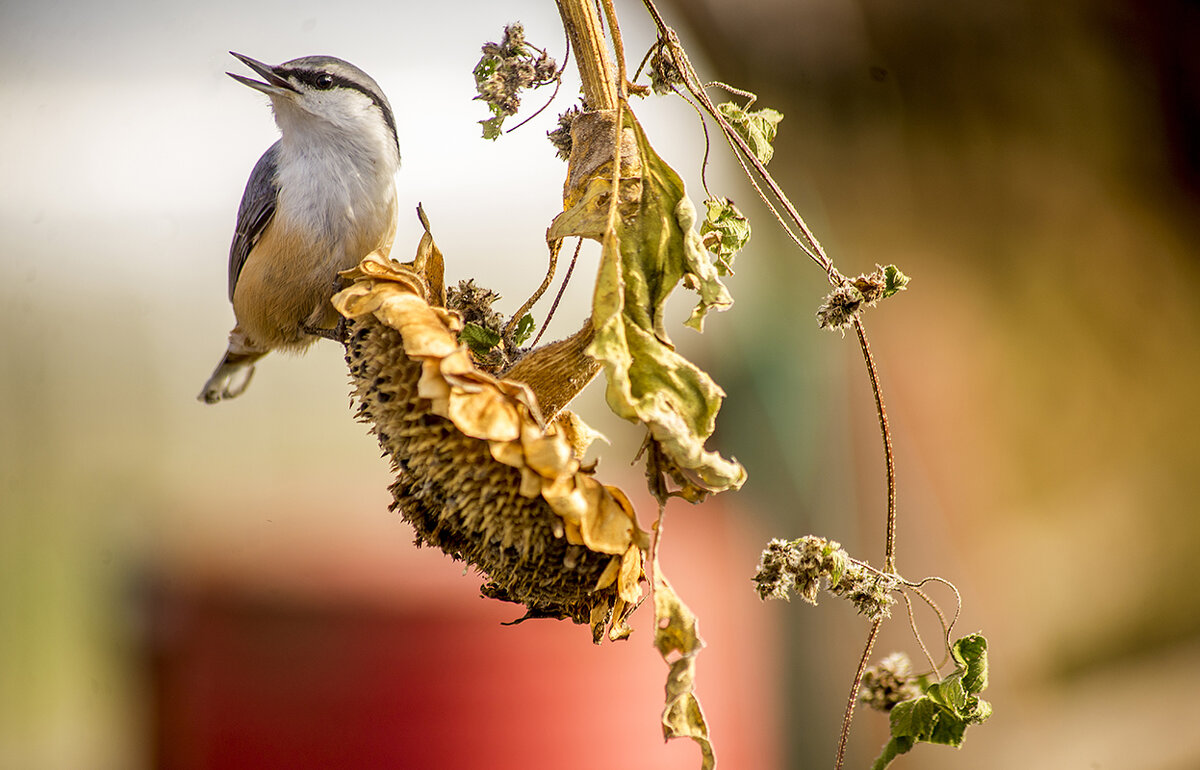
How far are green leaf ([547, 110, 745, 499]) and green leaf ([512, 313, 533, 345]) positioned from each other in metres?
0.07

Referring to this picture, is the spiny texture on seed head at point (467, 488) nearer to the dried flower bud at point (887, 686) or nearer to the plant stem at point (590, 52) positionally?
the plant stem at point (590, 52)

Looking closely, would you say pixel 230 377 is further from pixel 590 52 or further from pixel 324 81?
pixel 590 52

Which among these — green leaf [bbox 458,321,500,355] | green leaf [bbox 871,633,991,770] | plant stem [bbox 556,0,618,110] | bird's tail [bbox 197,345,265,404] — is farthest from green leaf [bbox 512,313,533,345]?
bird's tail [bbox 197,345,265,404]

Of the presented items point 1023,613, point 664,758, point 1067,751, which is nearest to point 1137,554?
point 1023,613

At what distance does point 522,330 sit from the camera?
42 cm

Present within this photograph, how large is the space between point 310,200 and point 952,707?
56cm

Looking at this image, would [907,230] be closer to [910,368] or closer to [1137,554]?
[910,368]

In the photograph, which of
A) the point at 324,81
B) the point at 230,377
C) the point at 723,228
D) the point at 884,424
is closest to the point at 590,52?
the point at 723,228

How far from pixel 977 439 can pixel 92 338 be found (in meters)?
1.39

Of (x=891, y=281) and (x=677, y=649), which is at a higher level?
(x=891, y=281)

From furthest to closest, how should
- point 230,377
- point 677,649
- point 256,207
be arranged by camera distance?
point 230,377
point 256,207
point 677,649

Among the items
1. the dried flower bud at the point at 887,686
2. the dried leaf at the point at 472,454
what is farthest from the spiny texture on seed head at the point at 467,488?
the dried flower bud at the point at 887,686

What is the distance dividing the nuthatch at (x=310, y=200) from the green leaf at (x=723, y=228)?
0.89 feet

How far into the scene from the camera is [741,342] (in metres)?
1.32
